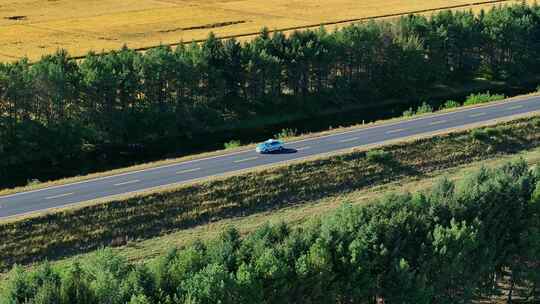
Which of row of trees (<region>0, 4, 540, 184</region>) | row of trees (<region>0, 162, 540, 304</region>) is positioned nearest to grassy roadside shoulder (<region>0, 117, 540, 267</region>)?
row of trees (<region>0, 162, 540, 304</region>)

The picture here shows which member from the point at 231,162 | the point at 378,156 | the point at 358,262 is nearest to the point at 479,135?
the point at 378,156

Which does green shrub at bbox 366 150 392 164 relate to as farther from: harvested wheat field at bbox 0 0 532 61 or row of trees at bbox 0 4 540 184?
harvested wheat field at bbox 0 0 532 61

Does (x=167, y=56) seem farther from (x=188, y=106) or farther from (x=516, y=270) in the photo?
(x=516, y=270)

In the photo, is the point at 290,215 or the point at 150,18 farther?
the point at 150,18

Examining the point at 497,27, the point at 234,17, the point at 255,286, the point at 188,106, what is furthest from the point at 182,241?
the point at 234,17

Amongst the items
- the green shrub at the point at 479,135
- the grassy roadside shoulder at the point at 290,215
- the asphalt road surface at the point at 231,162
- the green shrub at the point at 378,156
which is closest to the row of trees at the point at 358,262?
the grassy roadside shoulder at the point at 290,215

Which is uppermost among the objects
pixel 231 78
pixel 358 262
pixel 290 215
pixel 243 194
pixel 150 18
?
pixel 150 18

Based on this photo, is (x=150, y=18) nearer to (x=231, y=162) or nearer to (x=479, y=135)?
(x=231, y=162)

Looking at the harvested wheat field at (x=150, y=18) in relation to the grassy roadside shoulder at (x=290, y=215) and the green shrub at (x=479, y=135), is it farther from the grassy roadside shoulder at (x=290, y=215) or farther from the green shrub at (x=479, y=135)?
the grassy roadside shoulder at (x=290, y=215)
